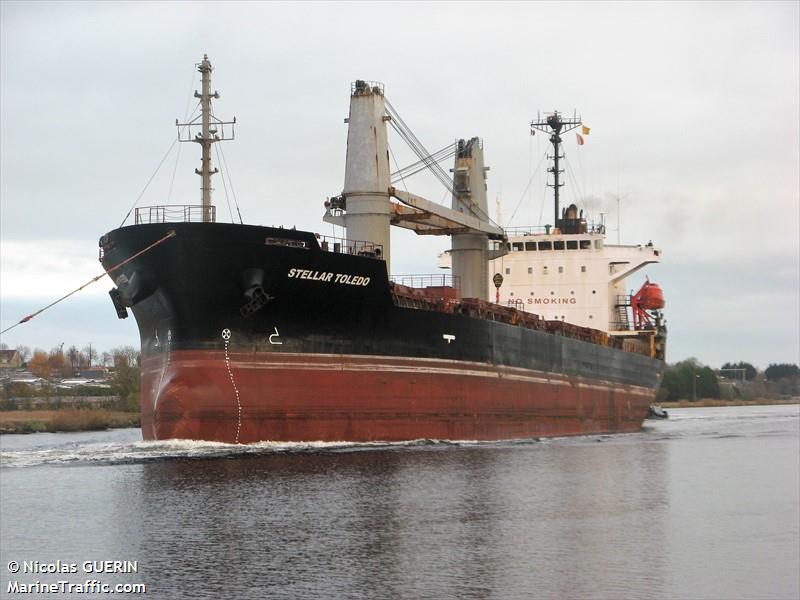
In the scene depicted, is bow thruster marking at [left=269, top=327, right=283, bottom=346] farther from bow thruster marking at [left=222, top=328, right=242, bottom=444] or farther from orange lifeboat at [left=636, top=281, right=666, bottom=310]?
orange lifeboat at [left=636, top=281, right=666, bottom=310]

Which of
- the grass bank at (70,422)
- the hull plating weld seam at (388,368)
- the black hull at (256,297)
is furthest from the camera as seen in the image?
the grass bank at (70,422)

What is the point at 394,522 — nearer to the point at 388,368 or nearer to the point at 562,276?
the point at 388,368

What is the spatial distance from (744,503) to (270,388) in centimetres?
1063

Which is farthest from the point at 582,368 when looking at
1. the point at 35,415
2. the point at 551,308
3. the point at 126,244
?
the point at 35,415

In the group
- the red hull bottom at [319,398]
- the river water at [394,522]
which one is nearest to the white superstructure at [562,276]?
the red hull bottom at [319,398]

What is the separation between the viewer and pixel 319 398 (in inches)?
1004

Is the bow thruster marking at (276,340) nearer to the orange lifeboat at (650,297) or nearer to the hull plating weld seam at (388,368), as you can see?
the hull plating weld seam at (388,368)

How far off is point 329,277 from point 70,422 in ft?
72.1

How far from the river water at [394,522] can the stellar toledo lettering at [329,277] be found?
12.5ft

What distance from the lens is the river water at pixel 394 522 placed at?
44.6 feet

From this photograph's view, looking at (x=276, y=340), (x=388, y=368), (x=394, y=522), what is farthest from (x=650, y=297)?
(x=394, y=522)

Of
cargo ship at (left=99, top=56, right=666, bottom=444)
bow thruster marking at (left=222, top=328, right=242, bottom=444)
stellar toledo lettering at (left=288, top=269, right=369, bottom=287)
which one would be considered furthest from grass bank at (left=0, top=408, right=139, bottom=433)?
stellar toledo lettering at (left=288, top=269, right=369, bottom=287)

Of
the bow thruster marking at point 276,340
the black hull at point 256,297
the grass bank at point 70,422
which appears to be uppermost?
the black hull at point 256,297

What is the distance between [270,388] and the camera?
81.4 ft
